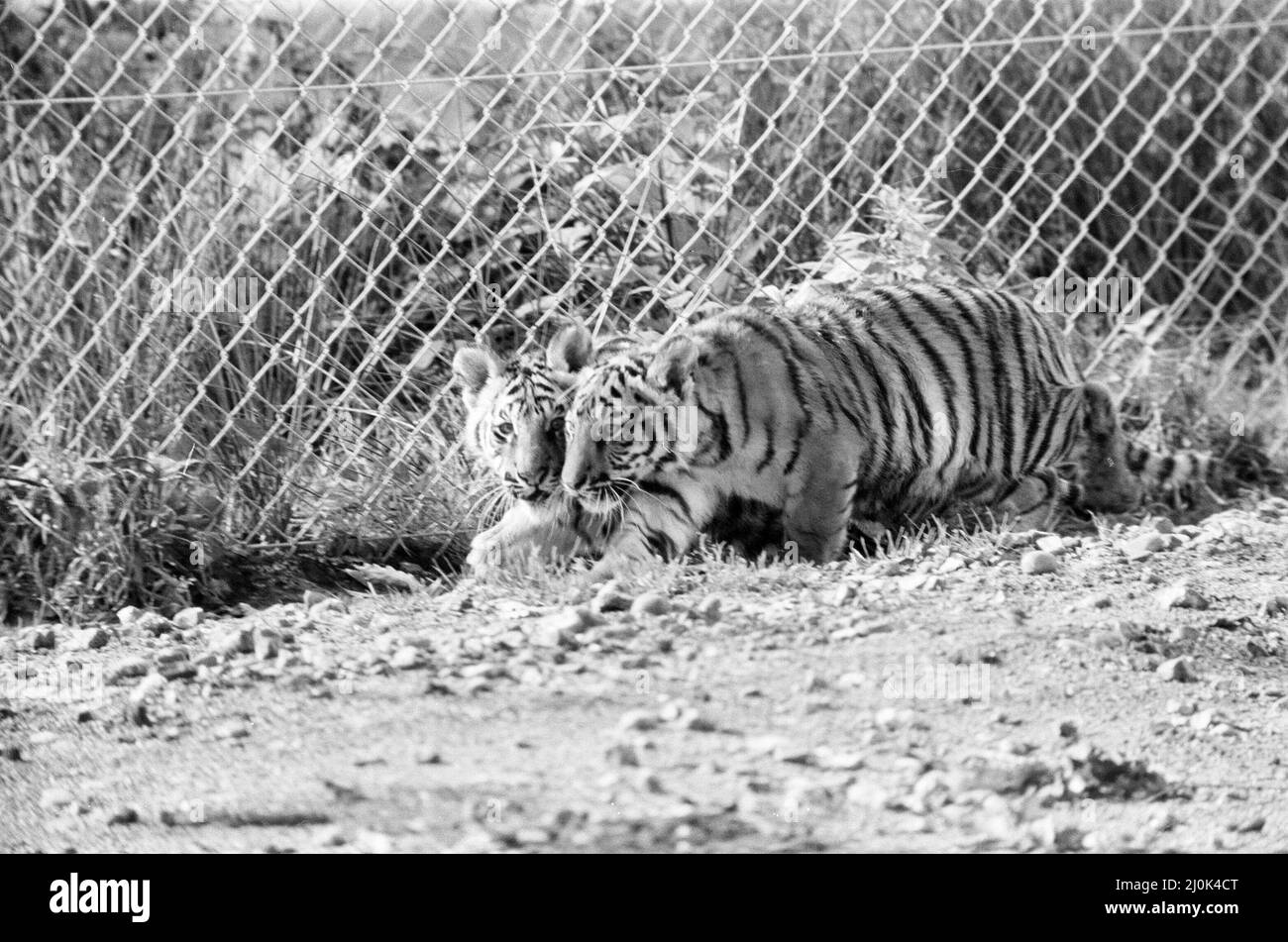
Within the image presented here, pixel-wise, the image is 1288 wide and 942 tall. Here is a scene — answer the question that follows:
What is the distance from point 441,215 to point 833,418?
5.02 feet

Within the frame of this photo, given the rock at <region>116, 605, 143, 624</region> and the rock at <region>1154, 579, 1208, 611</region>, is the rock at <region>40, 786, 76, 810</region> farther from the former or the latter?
the rock at <region>1154, 579, 1208, 611</region>

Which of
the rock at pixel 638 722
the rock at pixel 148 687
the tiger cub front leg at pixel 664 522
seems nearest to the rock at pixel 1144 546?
the tiger cub front leg at pixel 664 522

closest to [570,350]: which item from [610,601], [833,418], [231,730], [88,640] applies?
[833,418]

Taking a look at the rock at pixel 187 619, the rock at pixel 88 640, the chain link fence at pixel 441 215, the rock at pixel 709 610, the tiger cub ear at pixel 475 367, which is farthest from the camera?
the chain link fence at pixel 441 215

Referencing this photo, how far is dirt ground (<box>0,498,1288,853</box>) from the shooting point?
2660 mm

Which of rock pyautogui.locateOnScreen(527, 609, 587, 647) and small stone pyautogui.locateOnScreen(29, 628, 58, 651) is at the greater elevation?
rock pyautogui.locateOnScreen(527, 609, 587, 647)

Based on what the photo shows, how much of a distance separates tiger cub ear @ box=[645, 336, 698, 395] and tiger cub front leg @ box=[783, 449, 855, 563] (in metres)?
0.38

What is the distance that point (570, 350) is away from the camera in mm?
4480

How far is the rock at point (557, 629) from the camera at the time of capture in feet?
11.0

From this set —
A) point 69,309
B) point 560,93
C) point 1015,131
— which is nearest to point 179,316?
point 69,309

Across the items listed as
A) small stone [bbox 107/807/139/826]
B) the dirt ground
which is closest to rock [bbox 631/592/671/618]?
the dirt ground

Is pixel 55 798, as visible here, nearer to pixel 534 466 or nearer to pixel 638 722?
pixel 638 722

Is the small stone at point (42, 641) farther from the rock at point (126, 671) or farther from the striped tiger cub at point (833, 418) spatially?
the striped tiger cub at point (833, 418)

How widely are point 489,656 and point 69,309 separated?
6.82ft
